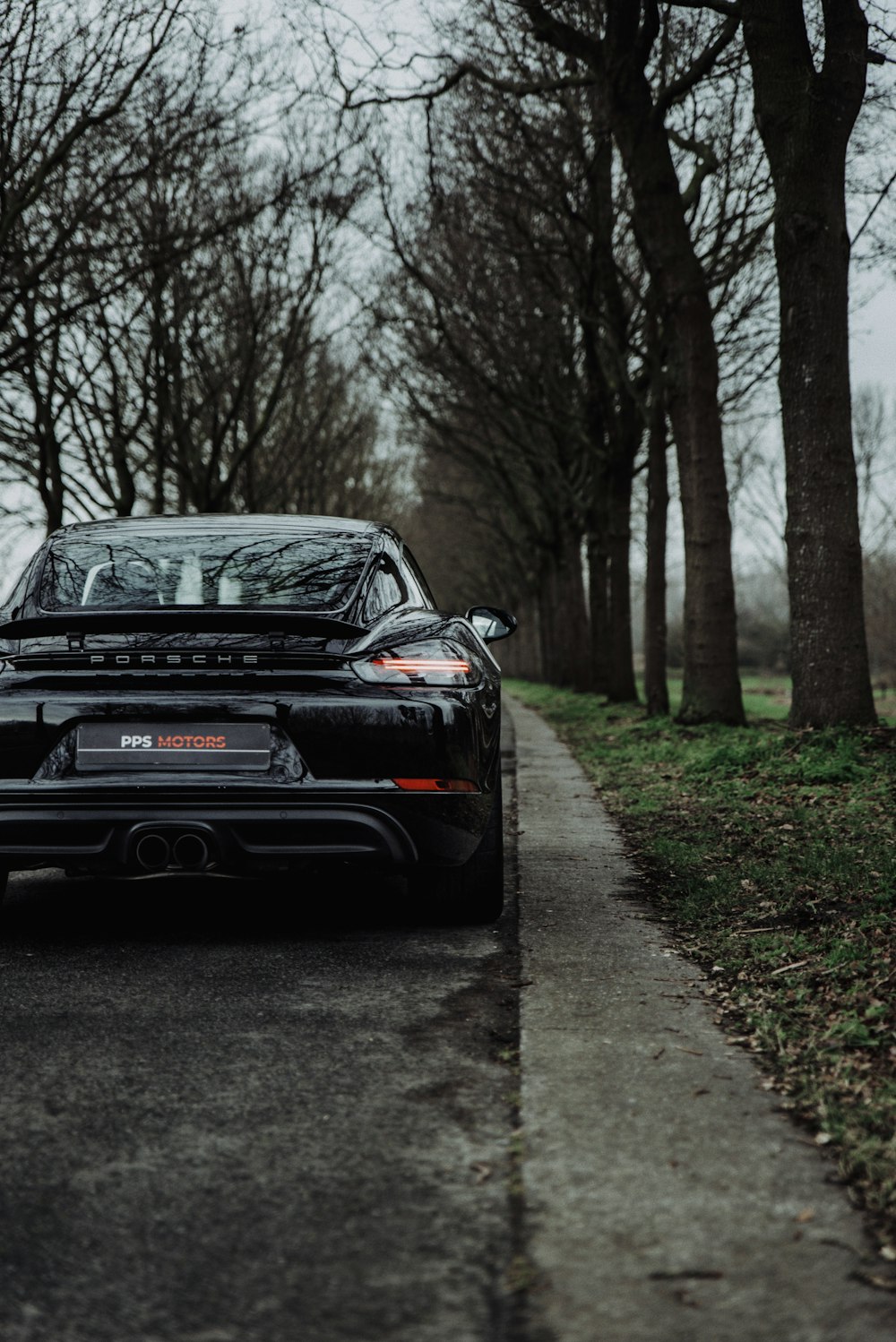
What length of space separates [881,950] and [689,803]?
4.14 meters

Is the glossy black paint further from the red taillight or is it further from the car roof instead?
the car roof

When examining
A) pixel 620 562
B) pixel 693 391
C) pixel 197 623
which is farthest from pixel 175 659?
pixel 620 562

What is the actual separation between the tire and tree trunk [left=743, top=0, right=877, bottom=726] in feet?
18.3

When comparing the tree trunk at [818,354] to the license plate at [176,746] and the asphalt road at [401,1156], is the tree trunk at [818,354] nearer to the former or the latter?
Result: the asphalt road at [401,1156]

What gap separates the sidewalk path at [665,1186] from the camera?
6.70 feet

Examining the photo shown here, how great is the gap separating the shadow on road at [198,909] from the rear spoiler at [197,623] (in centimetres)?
85

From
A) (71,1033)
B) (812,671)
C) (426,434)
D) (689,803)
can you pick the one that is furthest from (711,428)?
(426,434)

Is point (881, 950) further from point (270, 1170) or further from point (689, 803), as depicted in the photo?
point (689, 803)

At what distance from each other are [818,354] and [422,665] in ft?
21.0

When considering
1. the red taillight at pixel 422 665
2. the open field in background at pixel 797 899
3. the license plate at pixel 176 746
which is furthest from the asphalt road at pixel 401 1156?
the red taillight at pixel 422 665

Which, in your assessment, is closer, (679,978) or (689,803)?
(679,978)

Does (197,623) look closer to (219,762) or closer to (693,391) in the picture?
(219,762)

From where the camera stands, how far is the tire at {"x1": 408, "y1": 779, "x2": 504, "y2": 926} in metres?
4.80

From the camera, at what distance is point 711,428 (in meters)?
12.8
